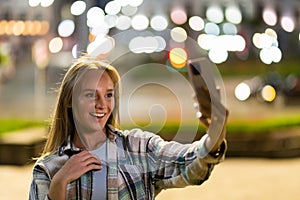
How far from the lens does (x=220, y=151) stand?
5.55 feet

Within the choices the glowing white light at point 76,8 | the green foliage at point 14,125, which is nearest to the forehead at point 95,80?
the glowing white light at point 76,8

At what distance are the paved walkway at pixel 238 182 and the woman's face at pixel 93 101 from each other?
5.04 m

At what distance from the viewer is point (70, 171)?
177 centimetres

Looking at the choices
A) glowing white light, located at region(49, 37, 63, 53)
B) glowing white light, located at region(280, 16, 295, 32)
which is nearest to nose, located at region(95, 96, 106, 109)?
glowing white light, located at region(280, 16, 295, 32)

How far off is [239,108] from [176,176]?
535 inches

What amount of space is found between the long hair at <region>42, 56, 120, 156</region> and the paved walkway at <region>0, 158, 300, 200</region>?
4.96m

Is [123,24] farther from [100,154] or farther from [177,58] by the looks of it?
[100,154]

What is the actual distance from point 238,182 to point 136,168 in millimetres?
6126

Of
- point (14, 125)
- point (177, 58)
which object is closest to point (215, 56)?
point (177, 58)

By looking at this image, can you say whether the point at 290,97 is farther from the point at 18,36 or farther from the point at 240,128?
the point at 18,36

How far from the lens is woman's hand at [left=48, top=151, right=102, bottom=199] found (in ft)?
5.74

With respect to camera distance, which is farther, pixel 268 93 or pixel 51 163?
pixel 268 93

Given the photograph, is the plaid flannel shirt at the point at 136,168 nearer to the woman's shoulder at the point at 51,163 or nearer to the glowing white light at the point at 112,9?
the woman's shoulder at the point at 51,163

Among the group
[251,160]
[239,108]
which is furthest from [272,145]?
[239,108]
